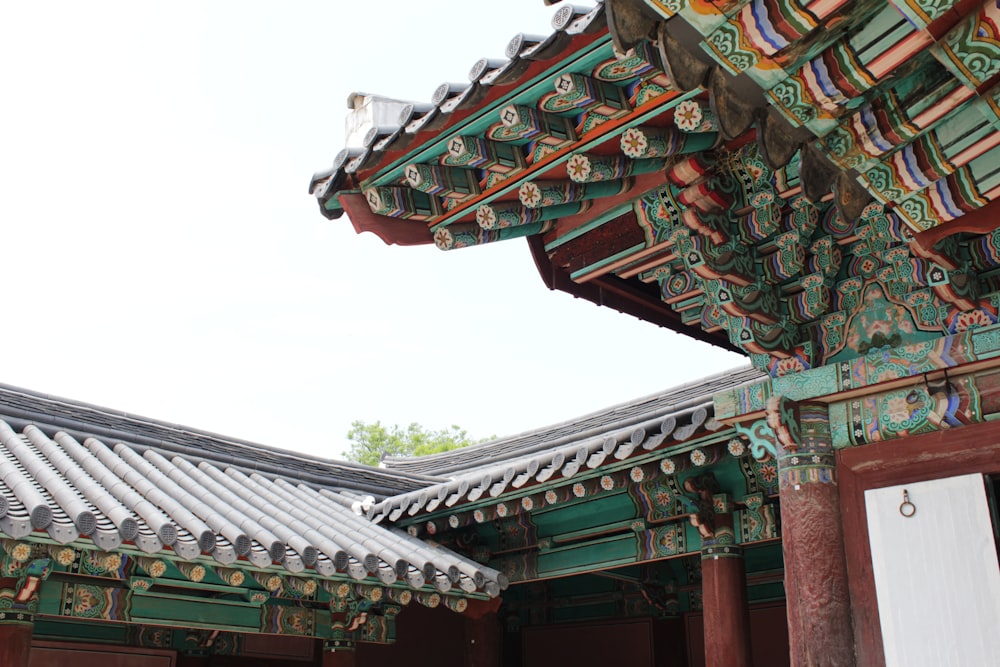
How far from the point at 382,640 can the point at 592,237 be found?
12.2 feet

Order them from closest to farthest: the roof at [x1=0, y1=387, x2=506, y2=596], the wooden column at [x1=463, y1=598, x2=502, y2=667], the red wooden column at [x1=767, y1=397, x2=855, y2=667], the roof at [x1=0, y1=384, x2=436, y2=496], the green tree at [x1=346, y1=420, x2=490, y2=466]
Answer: the red wooden column at [x1=767, y1=397, x2=855, y2=667] < the roof at [x1=0, y1=387, x2=506, y2=596] < the roof at [x1=0, y1=384, x2=436, y2=496] < the wooden column at [x1=463, y1=598, x2=502, y2=667] < the green tree at [x1=346, y1=420, x2=490, y2=466]

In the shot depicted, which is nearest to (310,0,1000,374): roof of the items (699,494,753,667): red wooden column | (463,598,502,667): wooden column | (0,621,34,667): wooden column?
(699,494,753,667): red wooden column

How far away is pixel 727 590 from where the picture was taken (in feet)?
18.5

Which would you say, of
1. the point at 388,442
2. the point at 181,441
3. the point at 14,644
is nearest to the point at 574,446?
the point at 14,644

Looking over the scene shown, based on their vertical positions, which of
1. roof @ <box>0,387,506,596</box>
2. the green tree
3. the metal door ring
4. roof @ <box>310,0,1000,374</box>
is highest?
the green tree

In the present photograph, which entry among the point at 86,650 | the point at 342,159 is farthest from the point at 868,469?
the point at 86,650

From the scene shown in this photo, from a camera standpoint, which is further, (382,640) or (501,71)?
(382,640)

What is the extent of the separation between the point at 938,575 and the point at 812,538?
518 mm

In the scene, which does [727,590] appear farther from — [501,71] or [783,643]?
[501,71]

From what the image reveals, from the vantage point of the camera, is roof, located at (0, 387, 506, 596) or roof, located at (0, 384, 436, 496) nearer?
roof, located at (0, 387, 506, 596)

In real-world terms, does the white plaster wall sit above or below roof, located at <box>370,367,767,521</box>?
below

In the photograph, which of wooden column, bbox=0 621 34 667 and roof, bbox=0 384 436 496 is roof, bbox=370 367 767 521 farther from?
wooden column, bbox=0 621 34 667

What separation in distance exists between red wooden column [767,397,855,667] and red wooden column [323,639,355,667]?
12.1 ft

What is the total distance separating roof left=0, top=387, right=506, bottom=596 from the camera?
499cm
